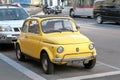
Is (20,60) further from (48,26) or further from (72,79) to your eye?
(72,79)

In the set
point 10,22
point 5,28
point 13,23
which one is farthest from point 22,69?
point 10,22

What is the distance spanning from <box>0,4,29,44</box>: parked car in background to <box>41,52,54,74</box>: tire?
14.0ft

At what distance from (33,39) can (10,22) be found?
419 centimetres

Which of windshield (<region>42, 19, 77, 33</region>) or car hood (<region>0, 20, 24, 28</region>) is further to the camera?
car hood (<region>0, 20, 24, 28</region>)

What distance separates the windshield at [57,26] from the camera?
9797 millimetres

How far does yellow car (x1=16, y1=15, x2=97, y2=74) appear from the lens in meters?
8.87

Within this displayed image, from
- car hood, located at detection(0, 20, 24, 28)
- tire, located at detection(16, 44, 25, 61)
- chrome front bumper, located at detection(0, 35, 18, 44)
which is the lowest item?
tire, located at detection(16, 44, 25, 61)

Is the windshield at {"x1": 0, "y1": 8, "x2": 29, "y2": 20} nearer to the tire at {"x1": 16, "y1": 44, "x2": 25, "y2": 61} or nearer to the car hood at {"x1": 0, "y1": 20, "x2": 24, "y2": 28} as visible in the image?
the car hood at {"x1": 0, "y1": 20, "x2": 24, "y2": 28}

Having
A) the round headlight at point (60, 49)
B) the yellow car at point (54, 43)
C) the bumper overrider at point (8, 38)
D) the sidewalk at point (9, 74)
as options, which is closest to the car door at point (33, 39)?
the yellow car at point (54, 43)

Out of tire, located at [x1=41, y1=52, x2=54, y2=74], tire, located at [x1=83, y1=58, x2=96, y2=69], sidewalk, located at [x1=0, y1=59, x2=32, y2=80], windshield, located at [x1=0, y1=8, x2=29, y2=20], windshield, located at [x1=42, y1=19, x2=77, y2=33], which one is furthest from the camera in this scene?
windshield, located at [x1=0, y1=8, x2=29, y2=20]

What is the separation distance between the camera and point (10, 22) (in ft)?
45.7

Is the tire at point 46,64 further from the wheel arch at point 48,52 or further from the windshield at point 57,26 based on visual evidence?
the windshield at point 57,26

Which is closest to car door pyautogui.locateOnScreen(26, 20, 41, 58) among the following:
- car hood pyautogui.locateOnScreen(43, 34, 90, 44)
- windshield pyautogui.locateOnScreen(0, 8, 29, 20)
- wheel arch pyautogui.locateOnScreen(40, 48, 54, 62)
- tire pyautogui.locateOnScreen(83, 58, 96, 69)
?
wheel arch pyautogui.locateOnScreen(40, 48, 54, 62)

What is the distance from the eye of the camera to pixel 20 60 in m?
11.2
